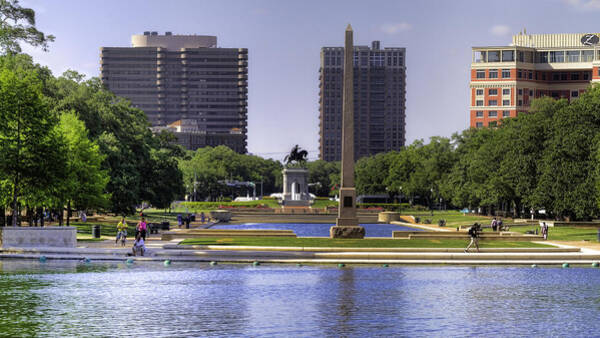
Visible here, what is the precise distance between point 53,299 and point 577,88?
17156 cm

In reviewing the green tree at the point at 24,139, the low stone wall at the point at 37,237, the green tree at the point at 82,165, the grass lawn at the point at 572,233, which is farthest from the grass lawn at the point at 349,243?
the grass lawn at the point at 572,233

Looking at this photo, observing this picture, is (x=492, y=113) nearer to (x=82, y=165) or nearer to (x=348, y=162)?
(x=348, y=162)

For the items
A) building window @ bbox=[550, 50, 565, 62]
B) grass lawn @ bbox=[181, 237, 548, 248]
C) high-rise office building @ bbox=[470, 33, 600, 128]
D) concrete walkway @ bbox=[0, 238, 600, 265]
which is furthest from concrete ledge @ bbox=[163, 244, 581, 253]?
building window @ bbox=[550, 50, 565, 62]

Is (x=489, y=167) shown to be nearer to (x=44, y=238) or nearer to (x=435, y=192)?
(x=435, y=192)

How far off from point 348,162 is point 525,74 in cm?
13818

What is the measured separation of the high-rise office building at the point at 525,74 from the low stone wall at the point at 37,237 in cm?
14600

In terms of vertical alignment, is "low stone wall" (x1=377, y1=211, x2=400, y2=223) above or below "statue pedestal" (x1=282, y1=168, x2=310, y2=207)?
below

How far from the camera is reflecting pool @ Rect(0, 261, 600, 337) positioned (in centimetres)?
2086

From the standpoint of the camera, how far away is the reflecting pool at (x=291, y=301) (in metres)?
20.9

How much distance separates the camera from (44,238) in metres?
42.1

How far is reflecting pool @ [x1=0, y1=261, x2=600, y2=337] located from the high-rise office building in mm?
146592

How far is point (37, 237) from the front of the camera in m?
42.1

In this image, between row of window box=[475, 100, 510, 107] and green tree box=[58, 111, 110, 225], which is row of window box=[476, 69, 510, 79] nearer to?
row of window box=[475, 100, 510, 107]

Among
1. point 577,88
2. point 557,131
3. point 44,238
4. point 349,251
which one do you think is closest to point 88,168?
point 44,238
